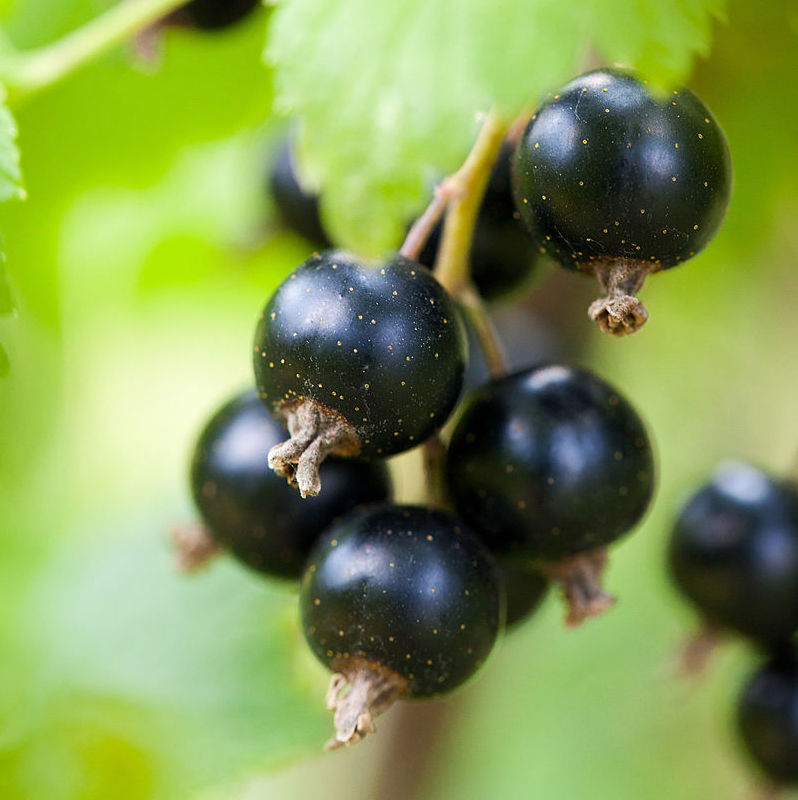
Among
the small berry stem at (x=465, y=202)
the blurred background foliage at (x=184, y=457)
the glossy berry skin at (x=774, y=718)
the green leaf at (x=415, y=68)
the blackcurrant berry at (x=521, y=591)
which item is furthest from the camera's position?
the blurred background foliage at (x=184, y=457)

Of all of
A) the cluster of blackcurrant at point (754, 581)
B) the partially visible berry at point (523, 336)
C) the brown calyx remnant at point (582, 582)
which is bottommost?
the cluster of blackcurrant at point (754, 581)

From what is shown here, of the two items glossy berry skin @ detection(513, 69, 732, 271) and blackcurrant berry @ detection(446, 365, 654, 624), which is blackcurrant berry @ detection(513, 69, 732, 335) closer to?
glossy berry skin @ detection(513, 69, 732, 271)

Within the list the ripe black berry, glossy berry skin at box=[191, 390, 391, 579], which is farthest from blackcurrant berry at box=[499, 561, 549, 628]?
glossy berry skin at box=[191, 390, 391, 579]

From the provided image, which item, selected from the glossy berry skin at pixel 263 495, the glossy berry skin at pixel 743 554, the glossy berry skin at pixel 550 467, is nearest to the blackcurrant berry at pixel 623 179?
the glossy berry skin at pixel 550 467

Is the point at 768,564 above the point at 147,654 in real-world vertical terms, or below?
above

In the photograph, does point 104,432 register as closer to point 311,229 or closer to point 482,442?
point 311,229

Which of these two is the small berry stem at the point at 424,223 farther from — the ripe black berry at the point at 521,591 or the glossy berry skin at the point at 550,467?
the ripe black berry at the point at 521,591

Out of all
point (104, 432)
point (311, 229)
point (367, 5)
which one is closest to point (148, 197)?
point (311, 229)
